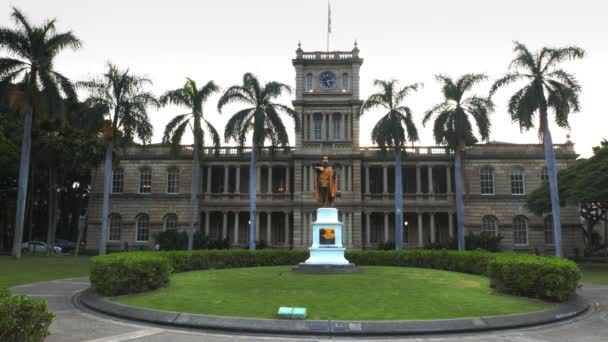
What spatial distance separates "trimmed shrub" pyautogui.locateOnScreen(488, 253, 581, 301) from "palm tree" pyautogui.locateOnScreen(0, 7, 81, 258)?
92.3 ft

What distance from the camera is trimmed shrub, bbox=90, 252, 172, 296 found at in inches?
565

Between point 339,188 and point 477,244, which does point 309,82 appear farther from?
point 477,244

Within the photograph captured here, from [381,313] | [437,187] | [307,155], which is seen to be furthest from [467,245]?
[381,313]

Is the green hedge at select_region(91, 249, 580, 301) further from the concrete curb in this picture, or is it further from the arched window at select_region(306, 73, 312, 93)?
the arched window at select_region(306, 73, 312, 93)

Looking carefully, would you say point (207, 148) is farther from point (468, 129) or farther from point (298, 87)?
point (468, 129)

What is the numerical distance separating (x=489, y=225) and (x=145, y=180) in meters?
33.2

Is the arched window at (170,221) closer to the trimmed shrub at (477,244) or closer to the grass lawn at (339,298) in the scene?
the trimmed shrub at (477,244)

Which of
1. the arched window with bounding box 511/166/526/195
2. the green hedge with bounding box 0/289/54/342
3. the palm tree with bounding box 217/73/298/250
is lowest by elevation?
the green hedge with bounding box 0/289/54/342

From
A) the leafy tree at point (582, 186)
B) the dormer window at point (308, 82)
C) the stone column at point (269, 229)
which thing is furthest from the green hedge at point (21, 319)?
the dormer window at point (308, 82)

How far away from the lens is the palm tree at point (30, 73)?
2977cm

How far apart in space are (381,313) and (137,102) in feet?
79.7

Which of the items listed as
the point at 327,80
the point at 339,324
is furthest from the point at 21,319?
the point at 327,80

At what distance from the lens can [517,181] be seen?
44.4 metres

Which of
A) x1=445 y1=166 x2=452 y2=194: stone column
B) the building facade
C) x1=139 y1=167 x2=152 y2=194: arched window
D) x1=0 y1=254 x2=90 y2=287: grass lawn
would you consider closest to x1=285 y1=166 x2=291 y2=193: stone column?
the building facade
